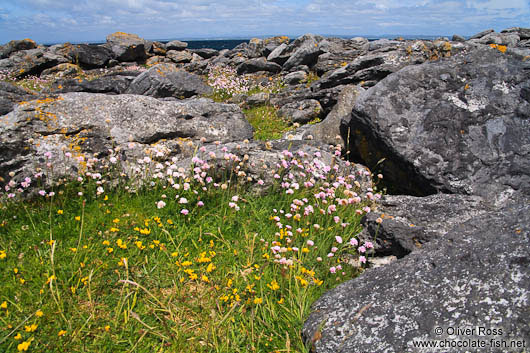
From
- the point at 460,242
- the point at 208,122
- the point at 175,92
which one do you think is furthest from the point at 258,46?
the point at 460,242

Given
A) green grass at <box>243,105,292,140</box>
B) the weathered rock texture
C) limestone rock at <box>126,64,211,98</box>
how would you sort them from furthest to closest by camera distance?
limestone rock at <box>126,64,211,98</box>
green grass at <box>243,105,292,140</box>
the weathered rock texture

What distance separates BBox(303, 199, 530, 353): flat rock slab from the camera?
99.0 inches

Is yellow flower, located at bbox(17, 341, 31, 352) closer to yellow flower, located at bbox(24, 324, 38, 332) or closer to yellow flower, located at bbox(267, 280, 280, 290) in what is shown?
yellow flower, located at bbox(24, 324, 38, 332)

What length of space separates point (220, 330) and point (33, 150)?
4.56 m

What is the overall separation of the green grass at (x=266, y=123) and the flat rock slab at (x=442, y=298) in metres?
7.44

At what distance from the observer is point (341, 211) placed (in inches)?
211

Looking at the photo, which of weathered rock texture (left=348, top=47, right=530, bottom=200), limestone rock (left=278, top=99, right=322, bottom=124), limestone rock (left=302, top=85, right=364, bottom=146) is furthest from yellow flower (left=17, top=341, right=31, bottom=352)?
limestone rock (left=278, top=99, right=322, bottom=124)

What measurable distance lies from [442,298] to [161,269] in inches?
119

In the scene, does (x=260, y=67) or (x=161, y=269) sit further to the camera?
(x=260, y=67)

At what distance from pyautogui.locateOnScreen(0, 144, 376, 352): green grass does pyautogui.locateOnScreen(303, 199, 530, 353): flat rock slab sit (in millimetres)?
439

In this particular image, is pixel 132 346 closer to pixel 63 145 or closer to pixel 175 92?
pixel 63 145

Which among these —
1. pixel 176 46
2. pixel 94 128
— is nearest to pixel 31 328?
pixel 94 128

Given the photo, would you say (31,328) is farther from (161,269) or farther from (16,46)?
(16,46)

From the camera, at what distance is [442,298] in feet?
9.15
